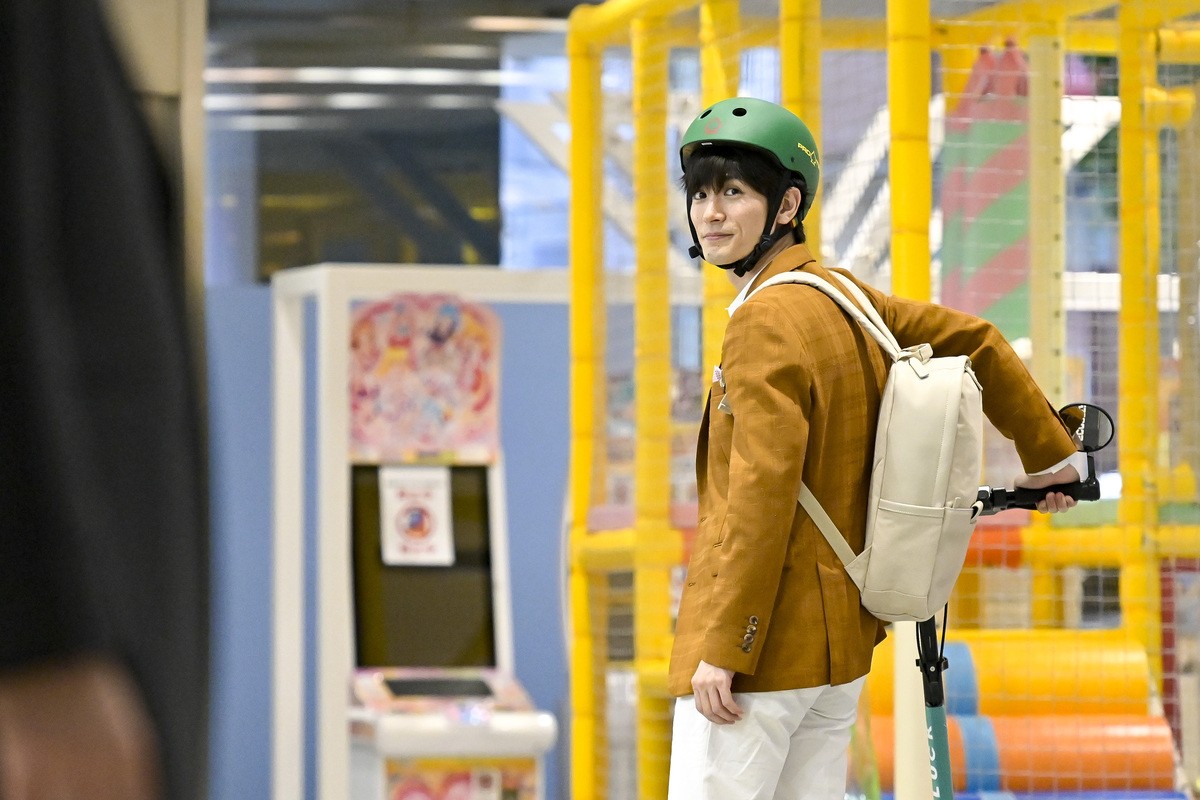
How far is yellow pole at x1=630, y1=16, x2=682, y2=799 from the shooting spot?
377cm

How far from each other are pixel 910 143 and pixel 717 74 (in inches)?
22.9

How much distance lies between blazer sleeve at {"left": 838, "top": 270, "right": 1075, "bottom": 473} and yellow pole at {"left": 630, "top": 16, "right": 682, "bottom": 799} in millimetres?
1325

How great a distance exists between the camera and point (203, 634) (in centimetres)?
58

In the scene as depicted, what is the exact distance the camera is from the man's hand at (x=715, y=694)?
2158mm

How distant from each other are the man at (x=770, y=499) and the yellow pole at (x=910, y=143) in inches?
30.9

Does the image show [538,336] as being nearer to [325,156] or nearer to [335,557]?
[335,557]

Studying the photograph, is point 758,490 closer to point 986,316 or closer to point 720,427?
point 720,427

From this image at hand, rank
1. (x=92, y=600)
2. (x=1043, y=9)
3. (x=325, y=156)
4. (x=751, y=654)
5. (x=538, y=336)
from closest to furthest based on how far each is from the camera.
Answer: (x=92, y=600), (x=751, y=654), (x=1043, y=9), (x=538, y=336), (x=325, y=156)

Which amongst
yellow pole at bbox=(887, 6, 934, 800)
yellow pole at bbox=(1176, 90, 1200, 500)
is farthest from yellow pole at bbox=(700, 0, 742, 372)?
yellow pole at bbox=(1176, 90, 1200, 500)

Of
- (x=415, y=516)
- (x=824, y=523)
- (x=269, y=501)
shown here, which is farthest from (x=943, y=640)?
(x=269, y=501)

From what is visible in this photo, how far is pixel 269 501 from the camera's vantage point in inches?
233


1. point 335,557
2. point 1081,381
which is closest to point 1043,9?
point 1081,381

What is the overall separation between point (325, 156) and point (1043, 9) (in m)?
5.24

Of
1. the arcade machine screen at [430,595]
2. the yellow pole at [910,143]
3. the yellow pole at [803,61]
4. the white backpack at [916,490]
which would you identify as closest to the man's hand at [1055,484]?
the white backpack at [916,490]
